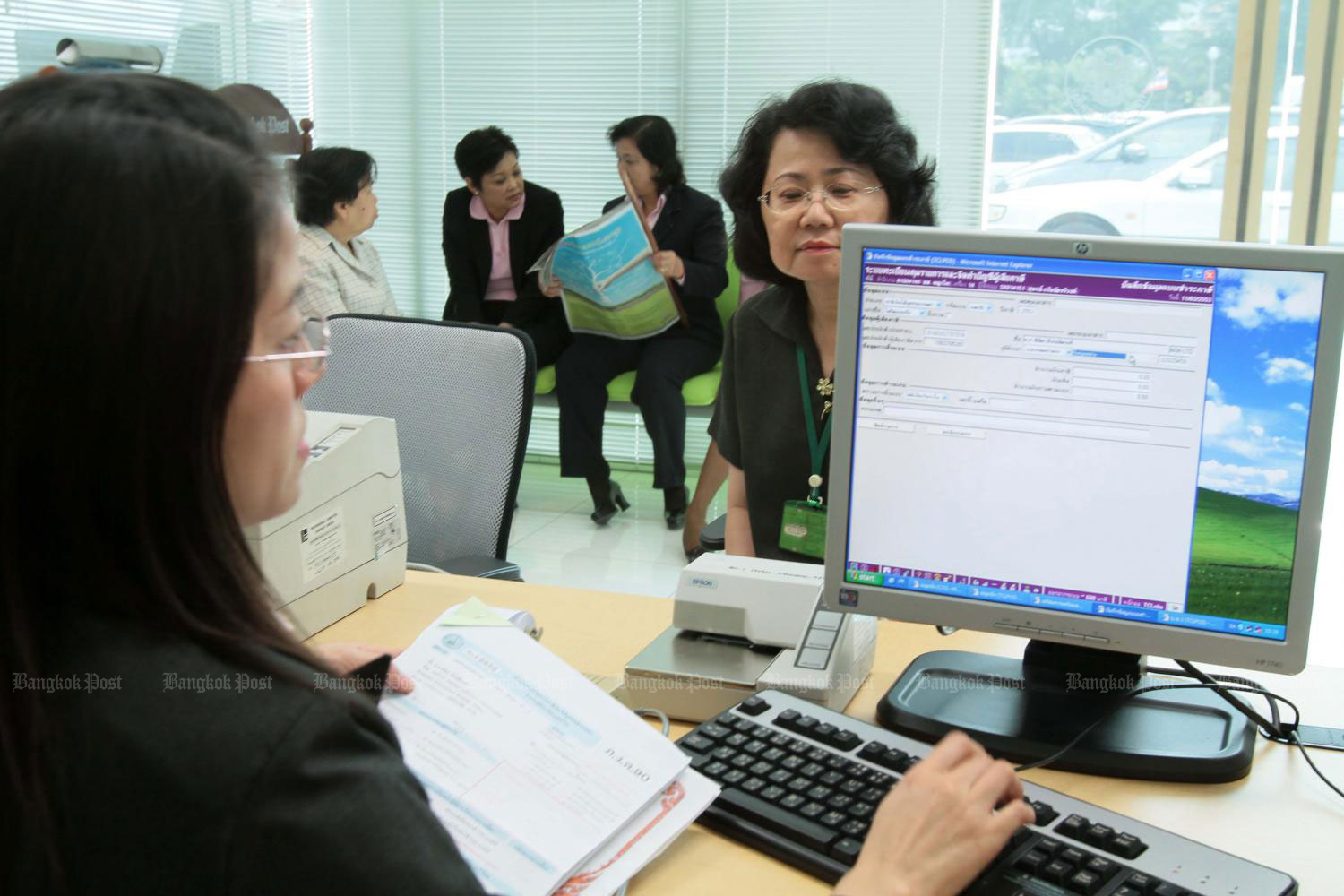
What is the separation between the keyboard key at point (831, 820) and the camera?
3.15 feet

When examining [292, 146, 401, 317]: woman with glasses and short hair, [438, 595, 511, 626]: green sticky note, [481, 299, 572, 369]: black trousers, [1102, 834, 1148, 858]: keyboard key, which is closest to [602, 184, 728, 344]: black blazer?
[481, 299, 572, 369]: black trousers

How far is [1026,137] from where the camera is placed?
427 centimetres

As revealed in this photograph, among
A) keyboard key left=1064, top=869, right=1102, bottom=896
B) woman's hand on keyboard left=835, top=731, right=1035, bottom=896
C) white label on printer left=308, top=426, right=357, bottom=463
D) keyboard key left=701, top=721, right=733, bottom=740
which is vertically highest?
white label on printer left=308, top=426, right=357, bottom=463

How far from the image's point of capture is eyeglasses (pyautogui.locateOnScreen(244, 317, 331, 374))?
0.71 meters

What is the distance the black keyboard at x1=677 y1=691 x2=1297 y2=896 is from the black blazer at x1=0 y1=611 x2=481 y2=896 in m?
0.40

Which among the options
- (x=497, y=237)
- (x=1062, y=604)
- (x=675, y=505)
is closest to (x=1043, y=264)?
(x=1062, y=604)

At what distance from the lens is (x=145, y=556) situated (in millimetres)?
644

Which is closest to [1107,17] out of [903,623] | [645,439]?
[645,439]

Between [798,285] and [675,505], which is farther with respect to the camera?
[675,505]

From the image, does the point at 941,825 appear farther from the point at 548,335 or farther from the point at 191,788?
the point at 548,335

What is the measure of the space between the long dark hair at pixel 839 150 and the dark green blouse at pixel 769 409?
0.11m

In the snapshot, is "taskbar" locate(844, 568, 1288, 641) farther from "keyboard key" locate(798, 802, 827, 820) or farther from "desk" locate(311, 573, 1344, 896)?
"keyboard key" locate(798, 802, 827, 820)

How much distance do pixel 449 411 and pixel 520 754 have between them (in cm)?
114

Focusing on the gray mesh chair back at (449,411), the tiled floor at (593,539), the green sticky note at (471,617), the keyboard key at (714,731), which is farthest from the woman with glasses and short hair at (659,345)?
the keyboard key at (714,731)
